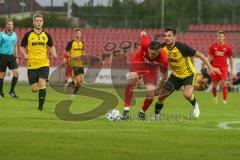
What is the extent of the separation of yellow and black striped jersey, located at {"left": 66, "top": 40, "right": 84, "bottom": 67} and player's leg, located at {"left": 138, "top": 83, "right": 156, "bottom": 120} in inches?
319

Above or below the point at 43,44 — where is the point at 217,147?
below

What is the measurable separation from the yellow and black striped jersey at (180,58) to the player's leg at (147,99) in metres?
0.62

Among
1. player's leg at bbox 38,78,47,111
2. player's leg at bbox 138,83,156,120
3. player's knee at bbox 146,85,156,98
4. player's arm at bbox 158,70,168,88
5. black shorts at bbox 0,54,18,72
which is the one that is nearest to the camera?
player's leg at bbox 138,83,156,120

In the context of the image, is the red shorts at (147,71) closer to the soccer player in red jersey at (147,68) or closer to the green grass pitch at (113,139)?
the soccer player in red jersey at (147,68)

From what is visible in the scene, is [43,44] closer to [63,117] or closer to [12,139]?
[63,117]

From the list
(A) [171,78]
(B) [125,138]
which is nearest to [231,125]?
(A) [171,78]

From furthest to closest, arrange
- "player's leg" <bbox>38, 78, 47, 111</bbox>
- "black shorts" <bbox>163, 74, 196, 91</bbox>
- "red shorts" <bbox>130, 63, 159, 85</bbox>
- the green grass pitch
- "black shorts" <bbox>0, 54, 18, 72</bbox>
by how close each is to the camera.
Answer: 1. "black shorts" <bbox>0, 54, 18, 72</bbox>
2. "player's leg" <bbox>38, 78, 47, 111</bbox>
3. "red shorts" <bbox>130, 63, 159, 85</bbox>
4. "black shorts" <bbox>163, 74, 196, 91</bbox>
5. the green grass pitch

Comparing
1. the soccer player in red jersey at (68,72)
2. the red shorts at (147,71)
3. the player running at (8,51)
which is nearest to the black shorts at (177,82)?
the red shorts at (147,71)

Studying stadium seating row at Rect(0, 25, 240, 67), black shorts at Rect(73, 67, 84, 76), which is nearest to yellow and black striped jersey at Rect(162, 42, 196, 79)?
black shorts at Rect(73, 67, 84, 76)

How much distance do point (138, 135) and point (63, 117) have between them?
370cm

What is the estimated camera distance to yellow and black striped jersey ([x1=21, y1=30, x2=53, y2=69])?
17.5 m

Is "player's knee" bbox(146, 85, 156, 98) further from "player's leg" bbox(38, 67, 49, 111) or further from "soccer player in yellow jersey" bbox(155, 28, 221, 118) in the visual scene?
"player's leg" bbox(38, 67, 49, 111)

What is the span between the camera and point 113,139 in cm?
1120

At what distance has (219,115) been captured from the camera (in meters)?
17.1
